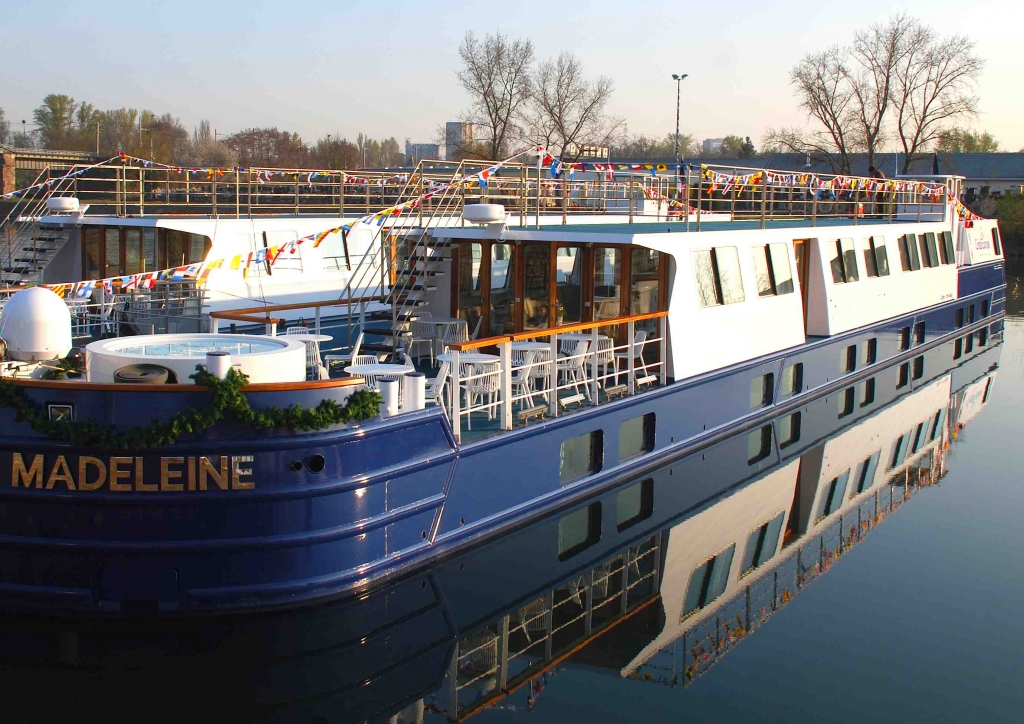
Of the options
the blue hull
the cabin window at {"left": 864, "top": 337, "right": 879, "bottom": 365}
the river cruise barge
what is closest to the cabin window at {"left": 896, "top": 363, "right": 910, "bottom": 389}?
the cabin window at {"left": 864, "top": 337, "right": 879, "bottom": 365}

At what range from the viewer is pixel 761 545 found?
38.6ft

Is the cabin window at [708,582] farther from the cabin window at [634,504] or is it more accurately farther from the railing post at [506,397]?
the railing post at [506,397]

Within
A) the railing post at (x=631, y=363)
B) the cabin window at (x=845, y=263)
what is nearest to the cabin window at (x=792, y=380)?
the cabin window at (x=845, y=263)

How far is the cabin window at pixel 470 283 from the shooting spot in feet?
47.0

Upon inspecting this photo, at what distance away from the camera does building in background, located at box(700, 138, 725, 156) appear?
389 feet

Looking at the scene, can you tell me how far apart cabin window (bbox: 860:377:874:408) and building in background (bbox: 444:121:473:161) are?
1216 inches

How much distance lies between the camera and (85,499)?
317 inches

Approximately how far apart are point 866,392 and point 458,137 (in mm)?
34177

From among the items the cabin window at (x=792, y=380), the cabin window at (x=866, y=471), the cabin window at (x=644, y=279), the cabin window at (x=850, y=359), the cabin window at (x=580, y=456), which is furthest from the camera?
the cabin window at (x=850, y=359)

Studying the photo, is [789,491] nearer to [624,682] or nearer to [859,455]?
[859,455]

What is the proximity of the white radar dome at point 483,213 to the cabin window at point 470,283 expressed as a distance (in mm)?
975

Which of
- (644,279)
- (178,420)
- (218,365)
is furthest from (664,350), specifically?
(178,420)

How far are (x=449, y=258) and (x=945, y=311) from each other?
14.6 meters

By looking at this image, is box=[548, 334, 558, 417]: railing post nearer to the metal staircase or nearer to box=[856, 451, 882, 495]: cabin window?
box=[856, 451, 882, 495]: cabin window
